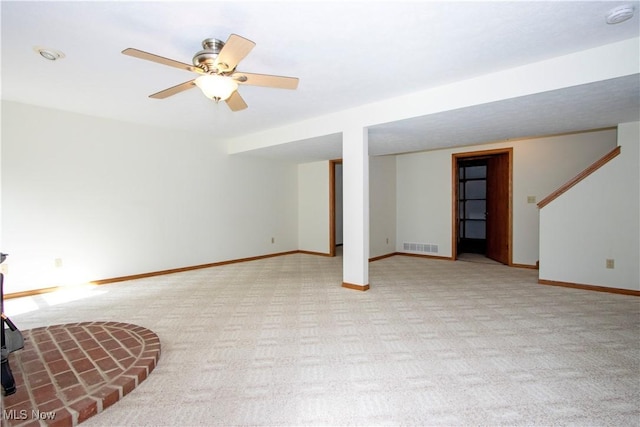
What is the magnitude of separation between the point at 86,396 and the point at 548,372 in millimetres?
2793

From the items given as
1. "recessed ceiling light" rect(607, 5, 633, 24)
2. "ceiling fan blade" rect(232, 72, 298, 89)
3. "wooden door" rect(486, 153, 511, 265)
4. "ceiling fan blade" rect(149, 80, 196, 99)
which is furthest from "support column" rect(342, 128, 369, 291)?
"wooden door" rect(486, 153, 511, 265)

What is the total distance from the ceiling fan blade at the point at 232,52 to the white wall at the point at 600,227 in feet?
14.4

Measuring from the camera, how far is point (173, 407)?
1.70m

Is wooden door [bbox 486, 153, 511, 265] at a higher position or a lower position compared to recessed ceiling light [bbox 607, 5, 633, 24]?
lower

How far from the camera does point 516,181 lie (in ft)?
17.7

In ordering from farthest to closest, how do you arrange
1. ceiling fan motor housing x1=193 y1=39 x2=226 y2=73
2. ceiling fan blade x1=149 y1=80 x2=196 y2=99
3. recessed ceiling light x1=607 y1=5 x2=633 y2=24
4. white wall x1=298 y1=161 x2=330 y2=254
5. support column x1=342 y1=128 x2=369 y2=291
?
white wall x1=298 y1=161 x2=330 y2=254 < support column x1=342 y1=128 x2=369 y2=291 < ceiling fan blade x1=149 y1=80 x2=196 y2=99 < ceiling fan motor housing x1=193 y1=39 x2=226 y2=73 < recessed ceiling light x1=607 y1=5 x2=633 y2=24

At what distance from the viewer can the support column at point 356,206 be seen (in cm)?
388

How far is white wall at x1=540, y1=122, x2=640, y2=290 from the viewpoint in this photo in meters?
3.80

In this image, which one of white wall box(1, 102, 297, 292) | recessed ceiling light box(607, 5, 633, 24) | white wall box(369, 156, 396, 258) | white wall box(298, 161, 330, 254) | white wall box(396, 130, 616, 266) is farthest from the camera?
white wall box(298, 161, 330, 254)

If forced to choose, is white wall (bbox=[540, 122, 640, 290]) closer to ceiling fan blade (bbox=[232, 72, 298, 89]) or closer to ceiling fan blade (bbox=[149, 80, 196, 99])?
ceiling fan blade (bbox=[232, 72, 298, 89])

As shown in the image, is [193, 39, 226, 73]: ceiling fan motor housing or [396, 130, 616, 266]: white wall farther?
[396, 130, 616, 266]: white wall

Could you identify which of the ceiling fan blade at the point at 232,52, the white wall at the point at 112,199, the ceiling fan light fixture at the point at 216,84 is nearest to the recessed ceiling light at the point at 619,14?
the ceiling fan blade at the point at 232,52

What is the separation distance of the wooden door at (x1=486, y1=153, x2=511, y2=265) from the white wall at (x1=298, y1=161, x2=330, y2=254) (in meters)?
3.26

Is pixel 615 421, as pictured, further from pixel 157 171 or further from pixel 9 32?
pixel 157 171
